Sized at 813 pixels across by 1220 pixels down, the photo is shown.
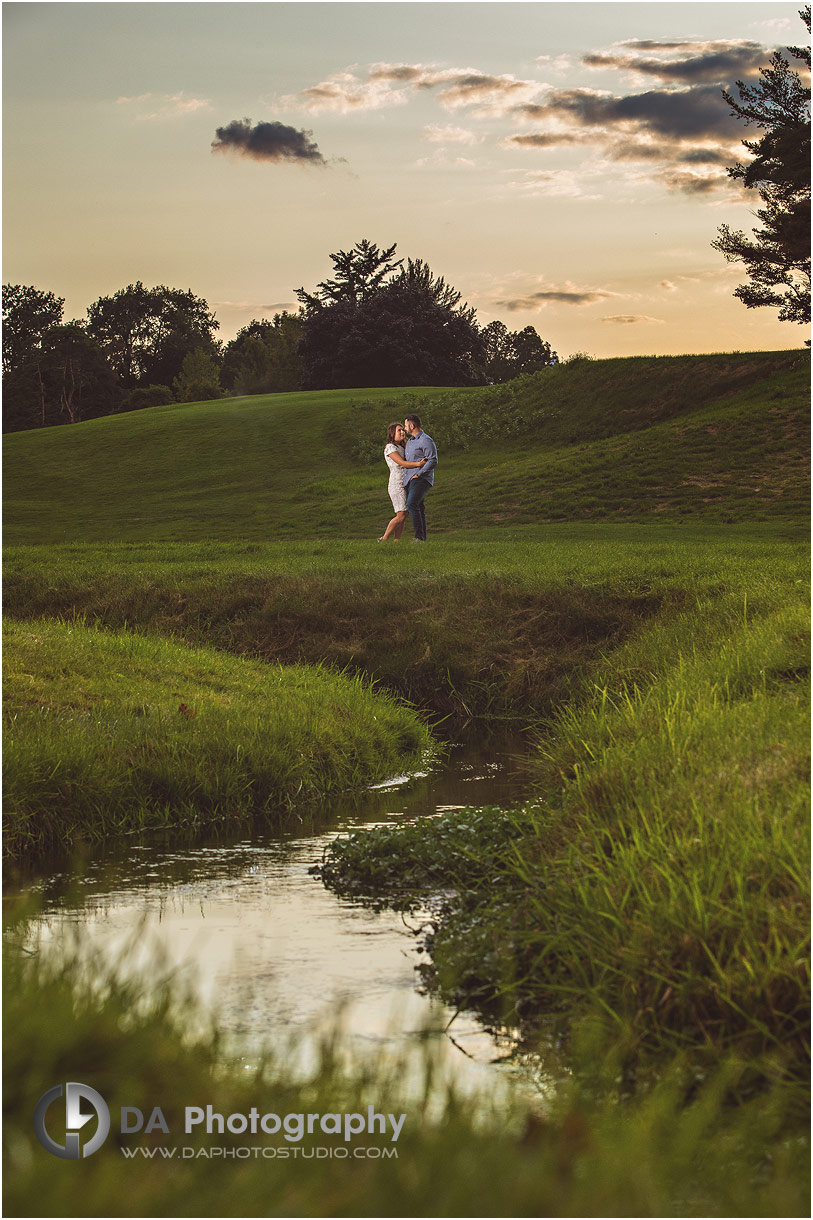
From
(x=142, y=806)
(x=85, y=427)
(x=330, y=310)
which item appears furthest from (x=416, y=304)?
(x=142, y=806)

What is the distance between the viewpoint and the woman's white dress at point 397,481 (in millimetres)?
20422

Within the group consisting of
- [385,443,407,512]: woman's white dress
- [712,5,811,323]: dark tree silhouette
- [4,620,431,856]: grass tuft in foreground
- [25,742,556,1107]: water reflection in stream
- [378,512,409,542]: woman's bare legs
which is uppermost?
[712,5,811,323]: dark tree silhouette

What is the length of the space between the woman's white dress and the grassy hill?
546 centimetres

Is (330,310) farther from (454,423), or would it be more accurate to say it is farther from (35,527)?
(35,527)

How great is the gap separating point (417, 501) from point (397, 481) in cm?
52

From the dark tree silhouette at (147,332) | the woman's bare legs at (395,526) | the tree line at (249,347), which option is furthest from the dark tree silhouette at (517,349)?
the woman's bare legs at (395,526)

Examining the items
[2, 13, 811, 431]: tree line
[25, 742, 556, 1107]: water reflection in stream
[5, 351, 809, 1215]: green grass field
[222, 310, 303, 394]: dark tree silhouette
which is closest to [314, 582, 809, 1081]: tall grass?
[5, 351, 809, 1215]: green grass field

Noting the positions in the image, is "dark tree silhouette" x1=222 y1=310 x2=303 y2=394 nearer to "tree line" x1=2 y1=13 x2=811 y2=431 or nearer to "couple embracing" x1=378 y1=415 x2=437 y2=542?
"tree line" x1=2 y1=13 x2=811 y2=431

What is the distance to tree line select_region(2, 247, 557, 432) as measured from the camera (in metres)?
64.2

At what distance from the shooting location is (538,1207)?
2.61 m

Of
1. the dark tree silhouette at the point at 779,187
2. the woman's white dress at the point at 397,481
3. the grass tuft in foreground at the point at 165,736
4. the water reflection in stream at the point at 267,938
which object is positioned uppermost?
the dark tree silhouette at the point at 779,187

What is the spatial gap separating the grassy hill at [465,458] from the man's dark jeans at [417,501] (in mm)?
4974

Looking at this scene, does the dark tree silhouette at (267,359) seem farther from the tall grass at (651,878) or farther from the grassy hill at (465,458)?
the tall grass at (651,878)

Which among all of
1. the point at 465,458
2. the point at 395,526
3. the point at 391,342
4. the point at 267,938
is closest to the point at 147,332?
the point at 391,342
